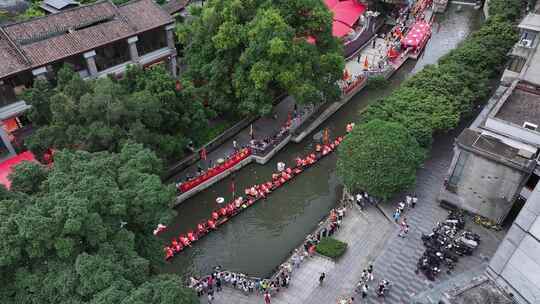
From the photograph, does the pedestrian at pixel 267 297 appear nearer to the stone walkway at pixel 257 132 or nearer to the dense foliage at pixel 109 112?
the dense foliage at pixel 109 112

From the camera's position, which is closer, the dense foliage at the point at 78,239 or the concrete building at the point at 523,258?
the dense foliage at the point at 78,239

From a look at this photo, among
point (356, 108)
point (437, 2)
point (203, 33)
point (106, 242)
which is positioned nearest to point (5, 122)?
point (203, 33)

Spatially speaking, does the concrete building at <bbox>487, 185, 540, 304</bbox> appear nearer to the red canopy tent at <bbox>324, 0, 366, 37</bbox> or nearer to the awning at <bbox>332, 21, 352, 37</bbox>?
the red canopy tent at <bbox>324, 0, 366, 37</bbox>

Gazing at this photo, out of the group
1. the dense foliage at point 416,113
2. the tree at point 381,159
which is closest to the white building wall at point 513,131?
the dense foliage at point 416,113

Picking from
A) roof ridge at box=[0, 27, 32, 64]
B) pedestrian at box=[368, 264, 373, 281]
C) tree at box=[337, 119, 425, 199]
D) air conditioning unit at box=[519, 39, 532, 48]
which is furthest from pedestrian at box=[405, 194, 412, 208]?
roof ridge at box=[0, 27, 32, 64]

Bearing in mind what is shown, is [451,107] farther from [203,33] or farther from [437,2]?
[437,2]
